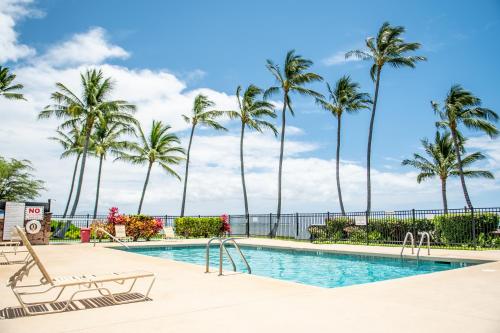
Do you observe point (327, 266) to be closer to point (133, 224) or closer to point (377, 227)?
point (377, 227)

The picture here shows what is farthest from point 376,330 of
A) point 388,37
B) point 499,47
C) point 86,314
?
point 388,37

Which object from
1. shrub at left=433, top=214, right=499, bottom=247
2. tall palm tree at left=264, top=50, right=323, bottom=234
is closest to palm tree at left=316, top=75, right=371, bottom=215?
tall palm tree at left=264, top=50, right=323, bottom=234

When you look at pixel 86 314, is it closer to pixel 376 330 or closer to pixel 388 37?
pixel 376 330

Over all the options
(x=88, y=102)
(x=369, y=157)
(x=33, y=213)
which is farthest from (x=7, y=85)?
(x=369, y=157)

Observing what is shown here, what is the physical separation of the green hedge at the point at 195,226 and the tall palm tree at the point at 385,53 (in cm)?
1104

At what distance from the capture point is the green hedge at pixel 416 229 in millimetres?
15758

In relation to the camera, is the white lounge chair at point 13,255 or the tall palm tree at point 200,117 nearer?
the white lounge chair at point 13,255

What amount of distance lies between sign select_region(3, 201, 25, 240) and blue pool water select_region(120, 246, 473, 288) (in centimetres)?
650

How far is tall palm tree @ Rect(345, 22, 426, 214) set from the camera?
1052 inches

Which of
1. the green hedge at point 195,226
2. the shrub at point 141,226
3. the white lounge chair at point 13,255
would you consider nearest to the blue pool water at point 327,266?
the shrub at point 141,226

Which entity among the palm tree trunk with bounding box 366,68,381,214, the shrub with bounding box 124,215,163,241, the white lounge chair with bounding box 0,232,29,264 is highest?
the palm tree trunk with bounding box 366,68,381,214

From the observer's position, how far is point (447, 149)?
33.7 metres

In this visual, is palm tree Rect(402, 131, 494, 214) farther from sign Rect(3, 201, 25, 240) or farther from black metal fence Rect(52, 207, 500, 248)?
sign Rect(3, 201, 25, 240)

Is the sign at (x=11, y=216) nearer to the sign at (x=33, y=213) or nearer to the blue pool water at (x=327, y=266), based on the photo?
the sign at (x=33, y=213)
